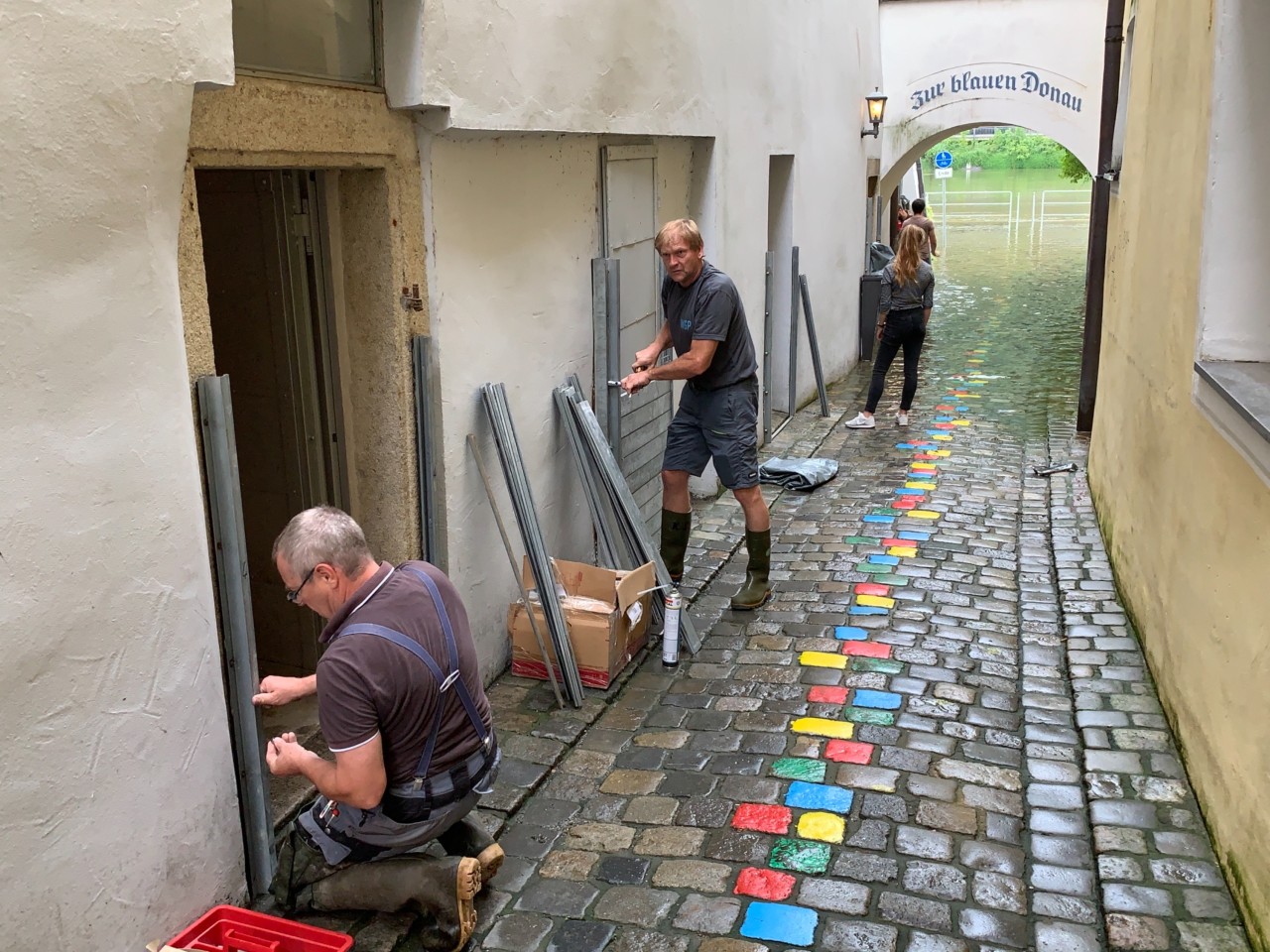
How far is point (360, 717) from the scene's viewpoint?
3.10 m

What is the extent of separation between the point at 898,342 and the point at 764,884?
7.42 metres

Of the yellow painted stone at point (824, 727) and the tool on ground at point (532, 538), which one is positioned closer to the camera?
the yellow painted stone at point (824, 727)

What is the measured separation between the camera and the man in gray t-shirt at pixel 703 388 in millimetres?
5762

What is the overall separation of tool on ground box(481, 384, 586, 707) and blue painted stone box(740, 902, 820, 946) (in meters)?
1.64

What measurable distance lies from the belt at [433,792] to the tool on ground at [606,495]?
2.28m

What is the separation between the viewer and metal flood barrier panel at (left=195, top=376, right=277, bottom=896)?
339 cm

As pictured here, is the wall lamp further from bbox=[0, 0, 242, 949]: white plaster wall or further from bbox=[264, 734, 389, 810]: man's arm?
bbox=[264, 734, 389, 810]: man's arm

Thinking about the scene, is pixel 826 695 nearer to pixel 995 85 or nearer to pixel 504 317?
pixel 504 317

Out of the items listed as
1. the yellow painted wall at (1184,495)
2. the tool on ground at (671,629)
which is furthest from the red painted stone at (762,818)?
the yellow painted wall at (1184,495)

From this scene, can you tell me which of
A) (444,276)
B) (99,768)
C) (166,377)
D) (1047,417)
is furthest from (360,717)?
(1047,417)

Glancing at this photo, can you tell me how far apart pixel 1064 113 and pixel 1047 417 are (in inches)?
237

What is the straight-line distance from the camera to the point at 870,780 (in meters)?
4.45

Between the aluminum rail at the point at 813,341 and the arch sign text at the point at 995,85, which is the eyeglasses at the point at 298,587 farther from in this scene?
the arch sign text at the point at 995,85

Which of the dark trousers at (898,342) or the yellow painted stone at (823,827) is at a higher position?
the dark trousers at (898,342)
